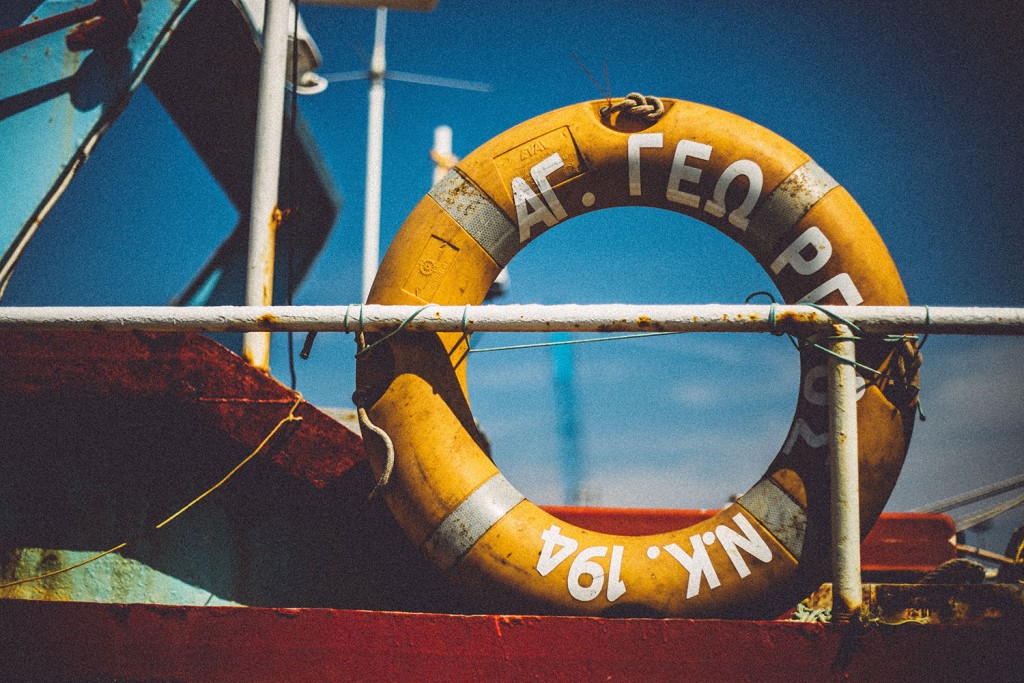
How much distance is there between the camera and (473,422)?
6.31ft

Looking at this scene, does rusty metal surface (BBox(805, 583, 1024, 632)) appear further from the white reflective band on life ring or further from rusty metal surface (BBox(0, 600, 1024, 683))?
the white reflective band on life ring

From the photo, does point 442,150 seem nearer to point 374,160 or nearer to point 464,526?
point 374,160

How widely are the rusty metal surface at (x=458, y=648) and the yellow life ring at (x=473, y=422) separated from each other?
8.9 inches

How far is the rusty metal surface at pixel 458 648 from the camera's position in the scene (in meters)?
1.33

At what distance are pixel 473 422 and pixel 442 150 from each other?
797 cm

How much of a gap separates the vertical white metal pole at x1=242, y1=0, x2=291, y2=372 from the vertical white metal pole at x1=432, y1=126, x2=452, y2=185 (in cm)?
587

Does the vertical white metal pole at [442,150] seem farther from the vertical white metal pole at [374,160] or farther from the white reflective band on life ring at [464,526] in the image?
the white reflective band on life ring at [464,526]

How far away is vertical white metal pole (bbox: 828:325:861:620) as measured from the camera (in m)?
1.42

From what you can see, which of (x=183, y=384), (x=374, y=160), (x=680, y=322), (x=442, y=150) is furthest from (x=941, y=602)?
(x=442, y=150)

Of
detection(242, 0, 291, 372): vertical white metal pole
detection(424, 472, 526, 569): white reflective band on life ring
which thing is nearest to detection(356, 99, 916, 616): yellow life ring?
detection(424, 472, 526, 569): white reflective band on life ring

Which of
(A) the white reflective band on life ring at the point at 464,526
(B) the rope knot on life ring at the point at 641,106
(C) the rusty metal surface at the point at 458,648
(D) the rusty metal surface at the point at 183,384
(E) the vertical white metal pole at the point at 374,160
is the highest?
(E) the vertical white metal pole at the point at 374,160

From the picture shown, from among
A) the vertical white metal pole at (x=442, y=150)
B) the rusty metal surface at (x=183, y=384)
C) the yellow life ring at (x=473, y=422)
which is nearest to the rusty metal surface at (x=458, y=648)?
the yellow life ring at (x=473, y=422)

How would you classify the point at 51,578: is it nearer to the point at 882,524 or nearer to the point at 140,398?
the point at 140,398

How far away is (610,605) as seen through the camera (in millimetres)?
1601
